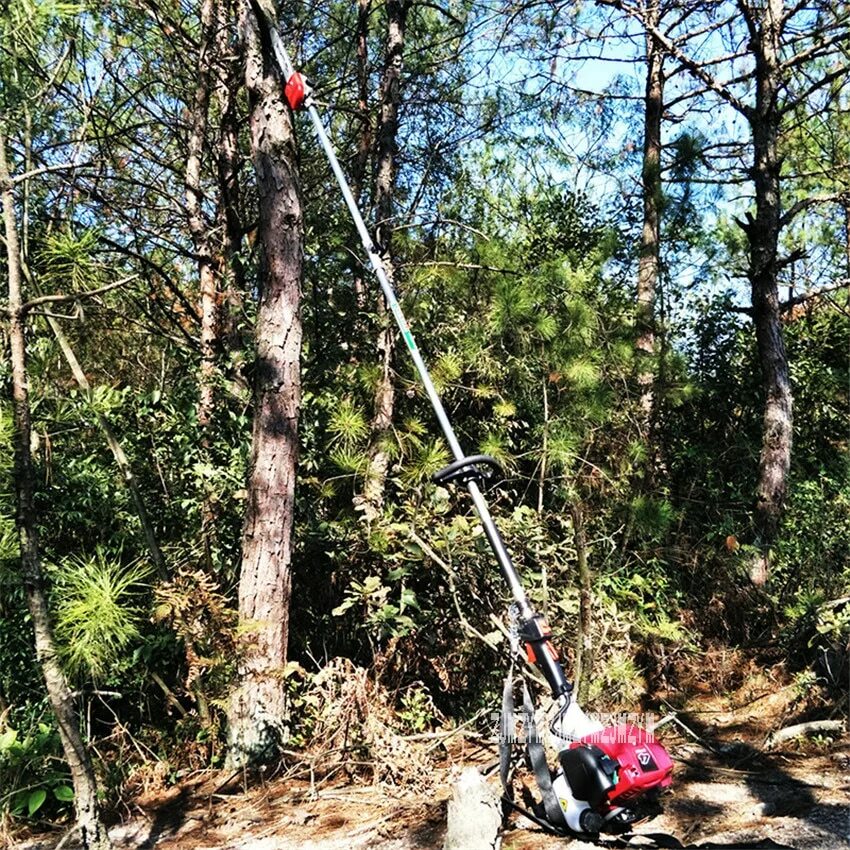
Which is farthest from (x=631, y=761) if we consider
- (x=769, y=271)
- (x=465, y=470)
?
(x=769, y=271)

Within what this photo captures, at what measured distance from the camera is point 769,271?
6.65 meters

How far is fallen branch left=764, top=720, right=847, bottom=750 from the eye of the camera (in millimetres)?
4191

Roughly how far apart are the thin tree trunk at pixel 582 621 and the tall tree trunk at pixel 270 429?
1447 millimetres

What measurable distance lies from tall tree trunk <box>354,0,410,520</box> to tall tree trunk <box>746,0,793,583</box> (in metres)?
2.85

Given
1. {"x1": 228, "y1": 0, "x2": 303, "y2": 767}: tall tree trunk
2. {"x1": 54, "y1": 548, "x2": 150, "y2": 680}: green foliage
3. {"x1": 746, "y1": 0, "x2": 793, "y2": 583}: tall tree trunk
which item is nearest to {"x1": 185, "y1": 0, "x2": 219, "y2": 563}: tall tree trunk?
{"x1": 228, "y1": 0, "x2": 303, "y2": 767}: tall tree trunk

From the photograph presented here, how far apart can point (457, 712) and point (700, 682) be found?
5.55ft

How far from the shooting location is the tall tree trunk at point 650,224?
19.8ft

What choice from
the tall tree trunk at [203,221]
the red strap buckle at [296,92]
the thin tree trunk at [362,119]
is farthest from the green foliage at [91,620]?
the thin tree trunk at [362,119]

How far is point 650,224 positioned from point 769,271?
105 centimetres

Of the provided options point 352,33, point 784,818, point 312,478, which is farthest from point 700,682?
point 352,33

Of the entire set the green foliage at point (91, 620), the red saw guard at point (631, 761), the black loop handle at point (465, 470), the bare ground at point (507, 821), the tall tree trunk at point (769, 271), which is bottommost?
the bare ground at point (507, 821)

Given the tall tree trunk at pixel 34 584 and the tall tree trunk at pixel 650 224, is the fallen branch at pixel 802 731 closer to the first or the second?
the tall tree trunk at pixel 650 224

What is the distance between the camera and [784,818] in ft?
10.6

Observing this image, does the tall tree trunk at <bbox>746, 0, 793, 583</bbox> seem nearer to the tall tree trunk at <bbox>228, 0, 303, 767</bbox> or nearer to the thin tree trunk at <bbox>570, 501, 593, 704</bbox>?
the thin tree trunk at <bbox>570, 501, 593, 704</bbox>
